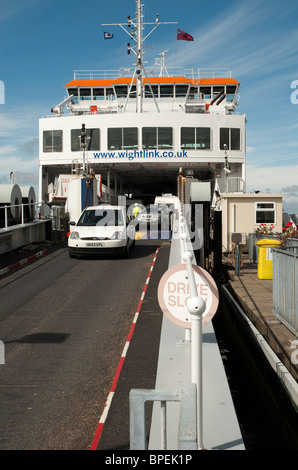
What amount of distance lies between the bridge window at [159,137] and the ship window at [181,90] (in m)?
8.45

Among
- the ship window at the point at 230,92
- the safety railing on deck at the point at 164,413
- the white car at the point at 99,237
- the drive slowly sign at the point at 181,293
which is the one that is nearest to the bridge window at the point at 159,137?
the ship window at the point at 230,92

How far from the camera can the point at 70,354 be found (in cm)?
682

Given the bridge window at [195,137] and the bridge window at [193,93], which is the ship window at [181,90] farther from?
the bridge window at [195,137]

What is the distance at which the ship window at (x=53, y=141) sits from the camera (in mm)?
34781

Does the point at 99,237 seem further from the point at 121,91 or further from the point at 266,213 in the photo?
the point at 121,91

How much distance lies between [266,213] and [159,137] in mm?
14186

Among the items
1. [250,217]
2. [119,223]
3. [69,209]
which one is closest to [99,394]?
[119,223]

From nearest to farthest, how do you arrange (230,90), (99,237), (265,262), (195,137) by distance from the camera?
(265,262), (99,237), (195,137), (230,90)

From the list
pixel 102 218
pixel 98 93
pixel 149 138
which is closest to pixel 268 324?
pixel 102 218

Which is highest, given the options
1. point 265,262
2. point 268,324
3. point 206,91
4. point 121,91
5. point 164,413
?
point 206,91

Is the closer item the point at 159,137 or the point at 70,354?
the point at 70,354

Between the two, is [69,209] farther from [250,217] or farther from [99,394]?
[99,394]

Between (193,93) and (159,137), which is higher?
(193,93)

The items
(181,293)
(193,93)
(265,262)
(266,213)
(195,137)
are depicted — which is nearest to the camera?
(181,293)
